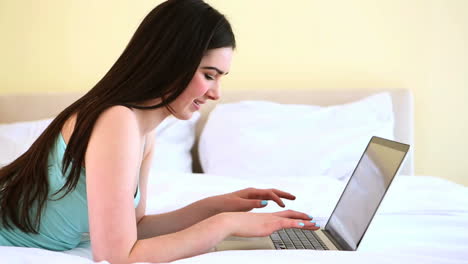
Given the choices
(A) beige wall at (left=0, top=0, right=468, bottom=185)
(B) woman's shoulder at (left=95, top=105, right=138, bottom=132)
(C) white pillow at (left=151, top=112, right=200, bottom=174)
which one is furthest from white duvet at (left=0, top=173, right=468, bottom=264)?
(A) beige wall at (left=0, top=0, right=468, bottom=185)

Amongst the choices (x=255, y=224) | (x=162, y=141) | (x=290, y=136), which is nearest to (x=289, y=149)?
(x=290, y=136)

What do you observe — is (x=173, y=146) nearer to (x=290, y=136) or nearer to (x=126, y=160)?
(x=290, y=136)

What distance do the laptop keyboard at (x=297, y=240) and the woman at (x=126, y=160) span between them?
7 cm

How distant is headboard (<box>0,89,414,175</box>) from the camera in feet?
8.68

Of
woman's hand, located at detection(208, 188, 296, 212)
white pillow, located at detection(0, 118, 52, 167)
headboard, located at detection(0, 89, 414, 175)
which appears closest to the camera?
woman's hand, located at detection(208, 188, 296, 212)

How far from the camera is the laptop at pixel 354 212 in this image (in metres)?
1.13

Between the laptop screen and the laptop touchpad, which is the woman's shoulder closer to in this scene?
the laptop touchpad

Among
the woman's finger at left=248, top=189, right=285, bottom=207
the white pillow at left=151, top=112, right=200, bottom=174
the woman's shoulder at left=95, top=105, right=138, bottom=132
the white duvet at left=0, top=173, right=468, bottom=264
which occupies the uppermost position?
the woman's shoulder at left=95, top=105, right=138, bottom=132

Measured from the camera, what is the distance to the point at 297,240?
4.06 feet

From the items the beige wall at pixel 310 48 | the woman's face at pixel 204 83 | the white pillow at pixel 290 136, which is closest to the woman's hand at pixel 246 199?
the woman's face at pixel 204 83

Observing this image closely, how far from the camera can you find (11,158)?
2205mm

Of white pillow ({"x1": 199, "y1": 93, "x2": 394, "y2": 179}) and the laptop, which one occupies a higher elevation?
the laptop

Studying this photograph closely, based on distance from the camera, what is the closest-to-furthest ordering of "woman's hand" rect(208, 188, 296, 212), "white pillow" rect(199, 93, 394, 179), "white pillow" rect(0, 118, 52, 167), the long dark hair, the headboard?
the long dark hair → "woman's hand" rect(208, 188, 296, 212) → "white pillow" rect(0, 118, 52, 167) → "white pillow" rect(199, 93, 394, 179) → the headboard

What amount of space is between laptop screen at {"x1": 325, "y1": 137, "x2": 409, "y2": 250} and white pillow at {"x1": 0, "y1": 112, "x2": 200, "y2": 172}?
113 cm
